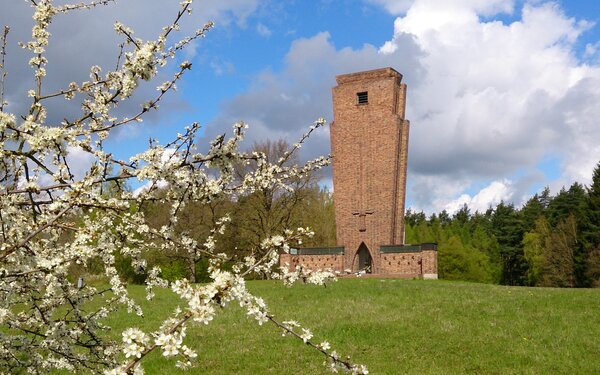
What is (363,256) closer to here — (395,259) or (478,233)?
(395,259)

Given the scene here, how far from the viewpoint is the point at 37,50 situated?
12.7 ft

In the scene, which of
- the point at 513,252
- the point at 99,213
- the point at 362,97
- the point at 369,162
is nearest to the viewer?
the point at 99,213

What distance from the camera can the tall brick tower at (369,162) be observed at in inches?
1188

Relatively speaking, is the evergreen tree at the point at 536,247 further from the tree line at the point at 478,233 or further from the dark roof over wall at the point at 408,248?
the dark roof over wall at the point at 408,248

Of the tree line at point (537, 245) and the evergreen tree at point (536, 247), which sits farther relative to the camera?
the evergreen tree at point (536, 247)

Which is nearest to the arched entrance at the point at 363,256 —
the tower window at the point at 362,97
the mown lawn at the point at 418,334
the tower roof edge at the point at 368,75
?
the tower window at the point at 362,97

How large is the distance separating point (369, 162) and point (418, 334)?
19.3 metres

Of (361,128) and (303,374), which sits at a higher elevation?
(361,128)

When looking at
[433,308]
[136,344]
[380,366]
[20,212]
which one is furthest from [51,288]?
[433,308]

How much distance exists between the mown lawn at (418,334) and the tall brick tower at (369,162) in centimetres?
1290

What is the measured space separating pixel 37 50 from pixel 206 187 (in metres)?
1.63

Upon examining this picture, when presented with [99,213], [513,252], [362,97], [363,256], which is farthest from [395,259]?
[513,252]

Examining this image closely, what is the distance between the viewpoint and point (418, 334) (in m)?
12.0

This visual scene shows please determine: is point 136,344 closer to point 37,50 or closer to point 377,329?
point 37,50
